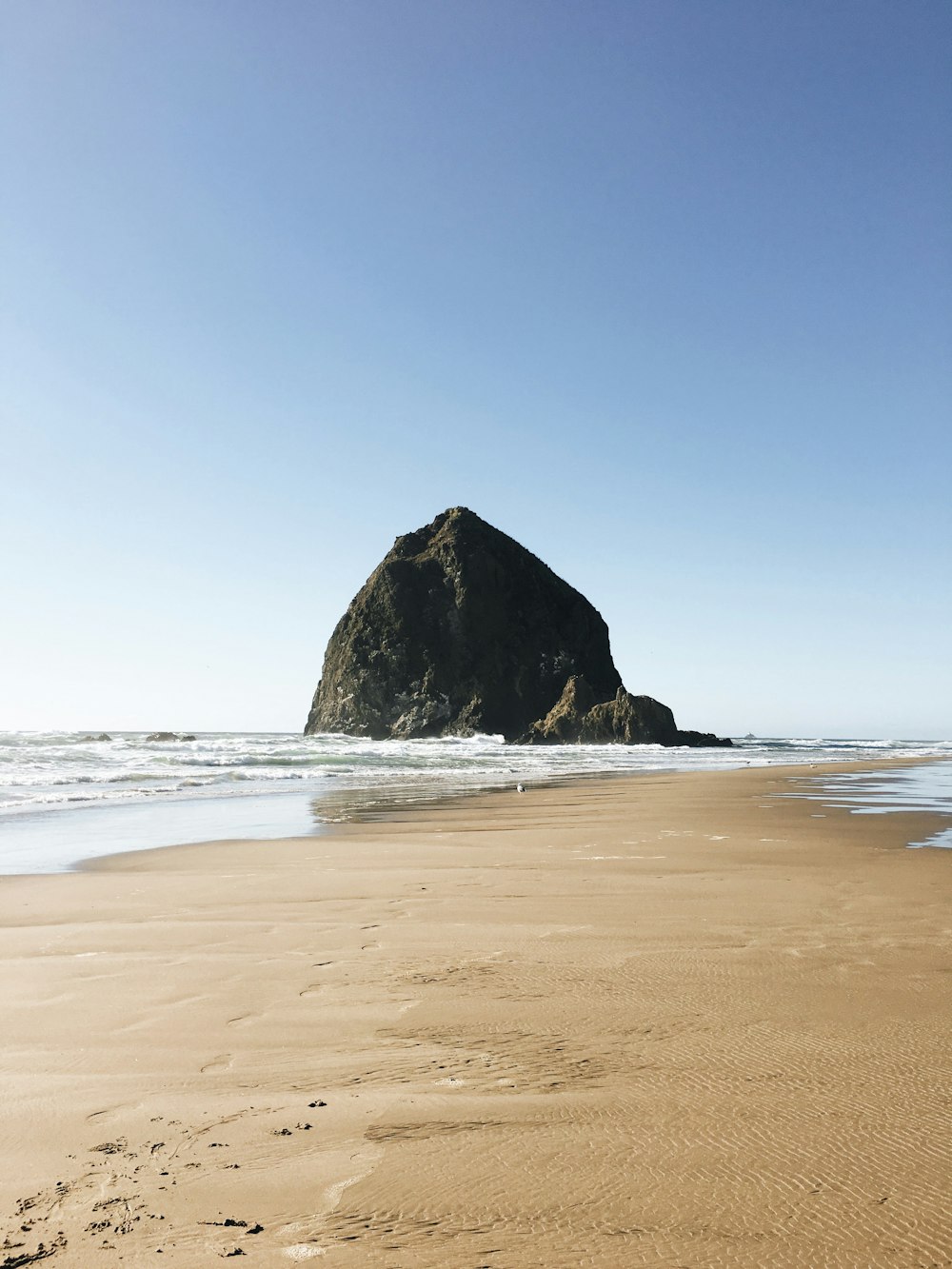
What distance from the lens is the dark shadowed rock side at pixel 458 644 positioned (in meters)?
78.1

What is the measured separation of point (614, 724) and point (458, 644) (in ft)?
83.2

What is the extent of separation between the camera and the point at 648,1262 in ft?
5.55

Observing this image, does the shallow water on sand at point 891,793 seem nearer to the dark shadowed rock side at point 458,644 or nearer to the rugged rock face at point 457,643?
the dark shadowed rock side at point 458,644

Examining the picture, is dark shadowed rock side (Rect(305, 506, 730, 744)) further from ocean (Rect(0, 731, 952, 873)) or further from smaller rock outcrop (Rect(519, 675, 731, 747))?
ocean (Rect(0, 731, 952, 873))

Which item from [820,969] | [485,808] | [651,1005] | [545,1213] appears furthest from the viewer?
[485,808]

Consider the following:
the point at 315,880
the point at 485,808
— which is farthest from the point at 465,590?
the point at 315,880

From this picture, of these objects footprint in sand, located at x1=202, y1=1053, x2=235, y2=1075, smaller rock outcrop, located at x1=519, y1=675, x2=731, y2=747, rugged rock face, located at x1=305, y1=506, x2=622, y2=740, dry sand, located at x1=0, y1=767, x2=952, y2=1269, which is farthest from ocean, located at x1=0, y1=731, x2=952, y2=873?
rugged rock face, located at x1=305, y1=506, x2=622, y2=740

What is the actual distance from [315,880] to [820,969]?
3.92 m

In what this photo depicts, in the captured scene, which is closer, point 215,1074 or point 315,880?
point 215,1074

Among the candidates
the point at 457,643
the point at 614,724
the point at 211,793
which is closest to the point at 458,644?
the point at 457,643

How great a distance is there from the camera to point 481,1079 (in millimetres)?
2637

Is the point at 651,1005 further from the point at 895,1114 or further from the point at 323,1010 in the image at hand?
the point at 323,1010

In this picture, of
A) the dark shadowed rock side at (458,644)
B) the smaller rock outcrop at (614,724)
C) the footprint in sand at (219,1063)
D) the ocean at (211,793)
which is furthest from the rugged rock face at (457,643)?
the footprint in sand at (219,1063)

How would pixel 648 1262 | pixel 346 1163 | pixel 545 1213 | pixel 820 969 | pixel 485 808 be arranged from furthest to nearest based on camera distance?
pixel 485 808 → pixel 820 969 → pixel 346 1163 → pixel 545 1213 → pixel 648 1262
